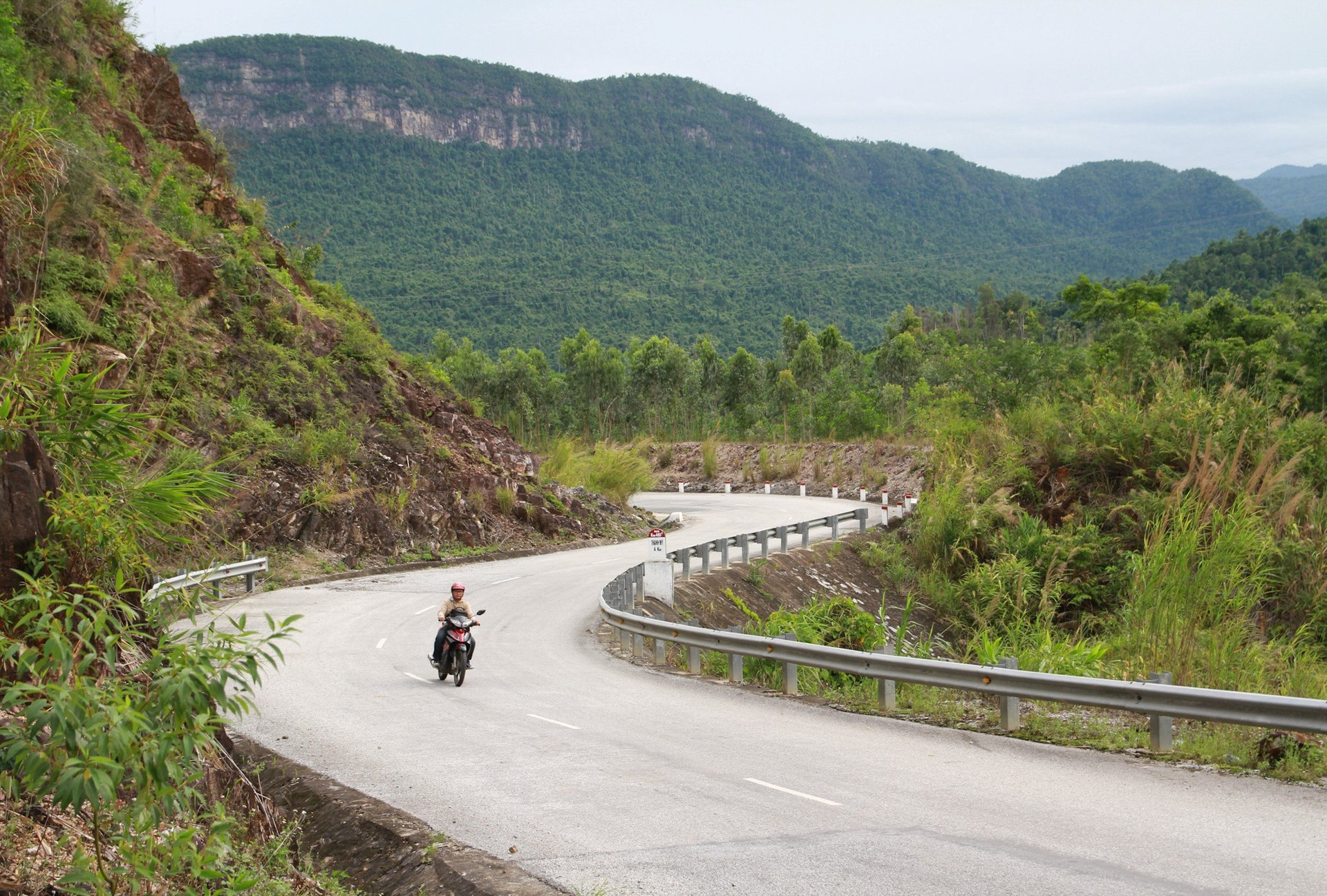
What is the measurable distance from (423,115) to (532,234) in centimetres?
5269

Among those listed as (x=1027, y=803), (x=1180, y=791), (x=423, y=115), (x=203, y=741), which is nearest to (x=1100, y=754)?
(x=1180, y=791)

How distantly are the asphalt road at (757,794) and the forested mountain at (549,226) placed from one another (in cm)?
10343

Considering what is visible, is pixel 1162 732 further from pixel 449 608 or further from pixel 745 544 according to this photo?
pixel 745 544

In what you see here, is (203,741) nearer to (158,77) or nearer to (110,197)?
(110,197)

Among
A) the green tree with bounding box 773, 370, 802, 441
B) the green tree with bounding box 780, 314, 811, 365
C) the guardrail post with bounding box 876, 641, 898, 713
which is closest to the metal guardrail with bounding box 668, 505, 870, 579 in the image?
the guardrail post with bounding box 876, 641, 898, 713

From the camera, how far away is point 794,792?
24.5ft

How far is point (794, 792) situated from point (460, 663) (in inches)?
243

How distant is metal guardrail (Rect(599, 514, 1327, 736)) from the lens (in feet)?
24.9

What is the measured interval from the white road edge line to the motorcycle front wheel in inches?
222

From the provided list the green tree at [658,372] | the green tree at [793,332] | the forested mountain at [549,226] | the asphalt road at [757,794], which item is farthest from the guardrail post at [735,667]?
the forested mountain at [549,226]

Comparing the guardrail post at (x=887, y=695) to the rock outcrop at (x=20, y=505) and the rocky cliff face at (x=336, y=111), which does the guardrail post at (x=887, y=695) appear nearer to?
the rock outcrop at (x=20, y=505)

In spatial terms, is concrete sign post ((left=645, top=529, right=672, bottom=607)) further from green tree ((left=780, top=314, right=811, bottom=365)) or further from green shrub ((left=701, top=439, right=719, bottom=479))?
green tree ((left=780, top=314, right=811, bottom=365))

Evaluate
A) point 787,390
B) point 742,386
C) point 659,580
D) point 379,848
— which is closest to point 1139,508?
point 659,580

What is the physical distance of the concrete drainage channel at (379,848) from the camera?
573cm
